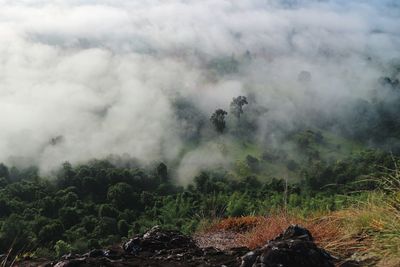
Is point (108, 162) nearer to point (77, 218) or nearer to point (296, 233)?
point (77, 218)

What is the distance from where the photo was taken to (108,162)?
196m

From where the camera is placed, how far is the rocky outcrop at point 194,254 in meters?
7.51

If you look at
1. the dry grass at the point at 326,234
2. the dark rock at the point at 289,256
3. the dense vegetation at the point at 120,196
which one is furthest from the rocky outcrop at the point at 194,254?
the dense vegetation at the point at 120,196

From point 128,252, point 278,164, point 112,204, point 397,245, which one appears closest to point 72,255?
point 128,252

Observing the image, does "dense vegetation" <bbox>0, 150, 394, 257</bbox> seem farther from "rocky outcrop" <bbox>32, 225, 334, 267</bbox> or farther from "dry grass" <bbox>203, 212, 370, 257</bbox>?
"rocky outcrop" <bbox>32, 225, 334, 267</bbox>

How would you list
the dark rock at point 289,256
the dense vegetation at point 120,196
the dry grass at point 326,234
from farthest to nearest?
1. the dense vegetation at point 120,196
2. the dry grass at point 326,234
3. the dark rock at point 289,256

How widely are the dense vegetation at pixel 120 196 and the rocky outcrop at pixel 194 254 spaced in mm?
84361

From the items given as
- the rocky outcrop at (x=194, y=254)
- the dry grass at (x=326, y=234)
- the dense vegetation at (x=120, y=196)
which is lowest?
the dense vegetation at (x=120, y=196)

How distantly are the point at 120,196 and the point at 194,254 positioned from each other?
133847mm

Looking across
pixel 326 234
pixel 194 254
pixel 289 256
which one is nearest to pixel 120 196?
pixel 326 234

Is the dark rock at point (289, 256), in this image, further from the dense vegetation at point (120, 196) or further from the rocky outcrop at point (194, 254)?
the dense vegetation at point (120, 196)

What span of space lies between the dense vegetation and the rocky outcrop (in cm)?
8436

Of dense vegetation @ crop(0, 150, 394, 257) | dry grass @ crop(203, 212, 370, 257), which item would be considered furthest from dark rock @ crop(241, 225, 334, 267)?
dense vegetation @ crop(0, 150, 394, 257)

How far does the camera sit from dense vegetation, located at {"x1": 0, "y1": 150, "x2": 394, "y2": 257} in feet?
350
